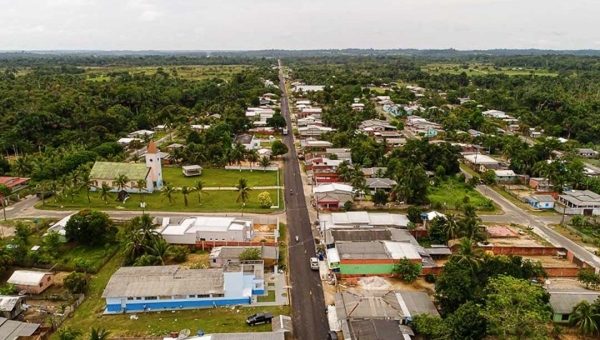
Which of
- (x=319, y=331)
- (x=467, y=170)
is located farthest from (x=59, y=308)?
(x=467, y=170)

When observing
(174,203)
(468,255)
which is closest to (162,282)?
(174,203)

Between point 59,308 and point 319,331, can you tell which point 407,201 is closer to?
point 319,331

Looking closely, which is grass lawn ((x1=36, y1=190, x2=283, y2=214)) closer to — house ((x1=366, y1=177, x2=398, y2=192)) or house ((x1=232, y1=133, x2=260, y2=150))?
house ((x1=366, y1=177, x2=398, y2=192))

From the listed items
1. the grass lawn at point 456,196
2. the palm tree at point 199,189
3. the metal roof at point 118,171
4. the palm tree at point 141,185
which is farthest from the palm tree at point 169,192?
the grass lawn at point 456,196

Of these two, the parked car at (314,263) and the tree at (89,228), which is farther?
the tree at (89,228)

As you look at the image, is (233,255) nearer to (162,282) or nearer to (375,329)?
(162,282)

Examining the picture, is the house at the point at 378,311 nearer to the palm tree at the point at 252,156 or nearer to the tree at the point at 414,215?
the tree at the point at 414,215
